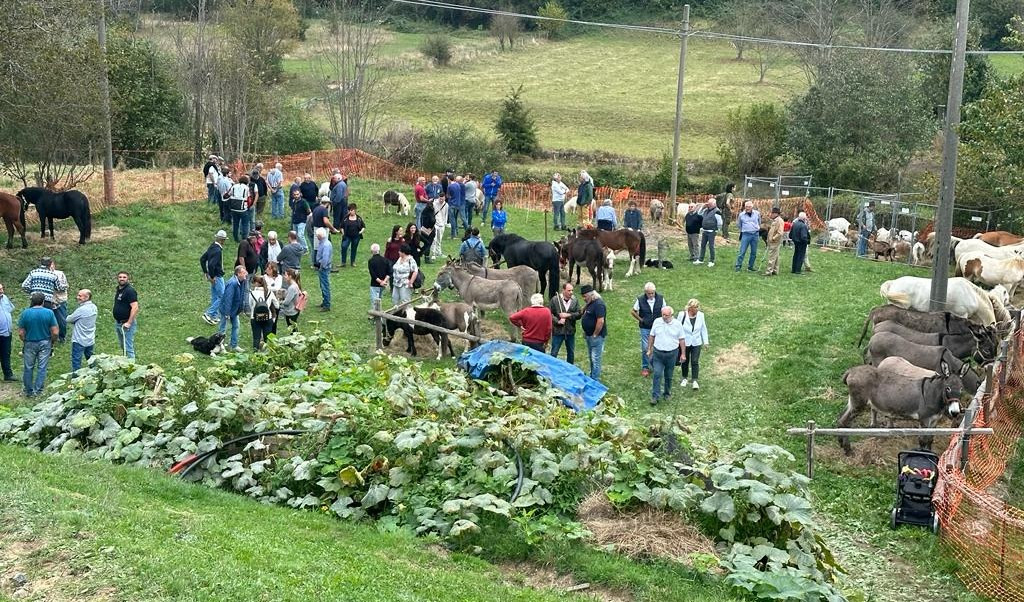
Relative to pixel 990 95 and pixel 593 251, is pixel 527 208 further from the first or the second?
pixel 990 95

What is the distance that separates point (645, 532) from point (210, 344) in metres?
10.3

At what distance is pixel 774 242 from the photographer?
24484mm

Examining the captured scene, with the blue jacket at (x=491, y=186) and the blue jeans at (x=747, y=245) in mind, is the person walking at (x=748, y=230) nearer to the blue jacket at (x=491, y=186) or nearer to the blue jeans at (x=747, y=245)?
the blue jeans at (x=747, y=245)

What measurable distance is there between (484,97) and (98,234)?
120ft

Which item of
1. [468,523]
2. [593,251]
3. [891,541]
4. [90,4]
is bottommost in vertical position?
[891,541]

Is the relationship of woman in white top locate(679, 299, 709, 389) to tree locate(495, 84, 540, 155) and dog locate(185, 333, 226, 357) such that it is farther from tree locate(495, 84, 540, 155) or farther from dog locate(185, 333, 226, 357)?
tree locate(495, 84, 540, 155)

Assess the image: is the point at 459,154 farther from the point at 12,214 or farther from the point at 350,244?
the point at 12,214

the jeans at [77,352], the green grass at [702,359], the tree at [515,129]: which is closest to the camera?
the green grass at [702,359]

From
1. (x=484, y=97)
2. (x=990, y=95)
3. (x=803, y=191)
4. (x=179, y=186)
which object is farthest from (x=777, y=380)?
(x=484, y=97)

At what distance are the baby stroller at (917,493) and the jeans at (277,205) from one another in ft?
64.4

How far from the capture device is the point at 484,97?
59.5m

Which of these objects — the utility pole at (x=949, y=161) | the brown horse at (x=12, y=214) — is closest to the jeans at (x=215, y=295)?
the brown horse at (x=12, y=214)

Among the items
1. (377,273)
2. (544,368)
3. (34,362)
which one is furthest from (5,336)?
(544,368)

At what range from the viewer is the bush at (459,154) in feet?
125
